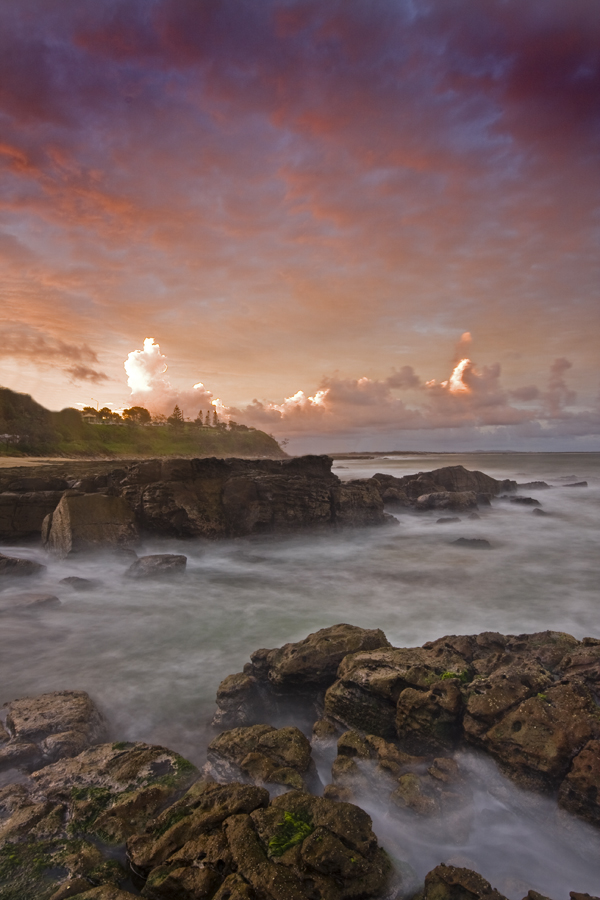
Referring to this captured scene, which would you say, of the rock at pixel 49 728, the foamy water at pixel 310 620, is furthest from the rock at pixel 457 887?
the rock at pixel 49 728

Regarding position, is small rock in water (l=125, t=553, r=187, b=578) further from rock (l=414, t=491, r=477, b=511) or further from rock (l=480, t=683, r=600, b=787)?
rock (l=414, t=491, r=477, b=511)

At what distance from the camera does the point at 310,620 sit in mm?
10961

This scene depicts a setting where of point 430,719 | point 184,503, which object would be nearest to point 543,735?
point 430,719

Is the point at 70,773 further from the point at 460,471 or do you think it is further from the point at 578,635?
the point at 460,471

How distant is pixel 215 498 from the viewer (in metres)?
18.2

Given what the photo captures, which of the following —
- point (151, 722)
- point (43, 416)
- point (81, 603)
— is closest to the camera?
point (151, 722)

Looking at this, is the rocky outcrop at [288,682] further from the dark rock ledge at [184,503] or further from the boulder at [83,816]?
the dark rock ledge at [184,503]

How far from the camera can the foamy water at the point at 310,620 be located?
431 centimetres

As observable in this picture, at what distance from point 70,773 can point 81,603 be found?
7559mm

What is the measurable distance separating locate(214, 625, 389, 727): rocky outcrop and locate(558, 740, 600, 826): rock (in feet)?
10.2

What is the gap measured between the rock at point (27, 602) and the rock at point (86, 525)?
3.15 m

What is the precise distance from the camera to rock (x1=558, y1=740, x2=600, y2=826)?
415 centimetres

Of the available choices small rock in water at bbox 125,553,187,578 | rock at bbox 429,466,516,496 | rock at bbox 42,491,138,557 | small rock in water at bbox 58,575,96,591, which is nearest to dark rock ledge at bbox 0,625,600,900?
small rock in water at bbox 58,575,96,591

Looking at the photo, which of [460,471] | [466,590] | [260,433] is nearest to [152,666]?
[466,590]
